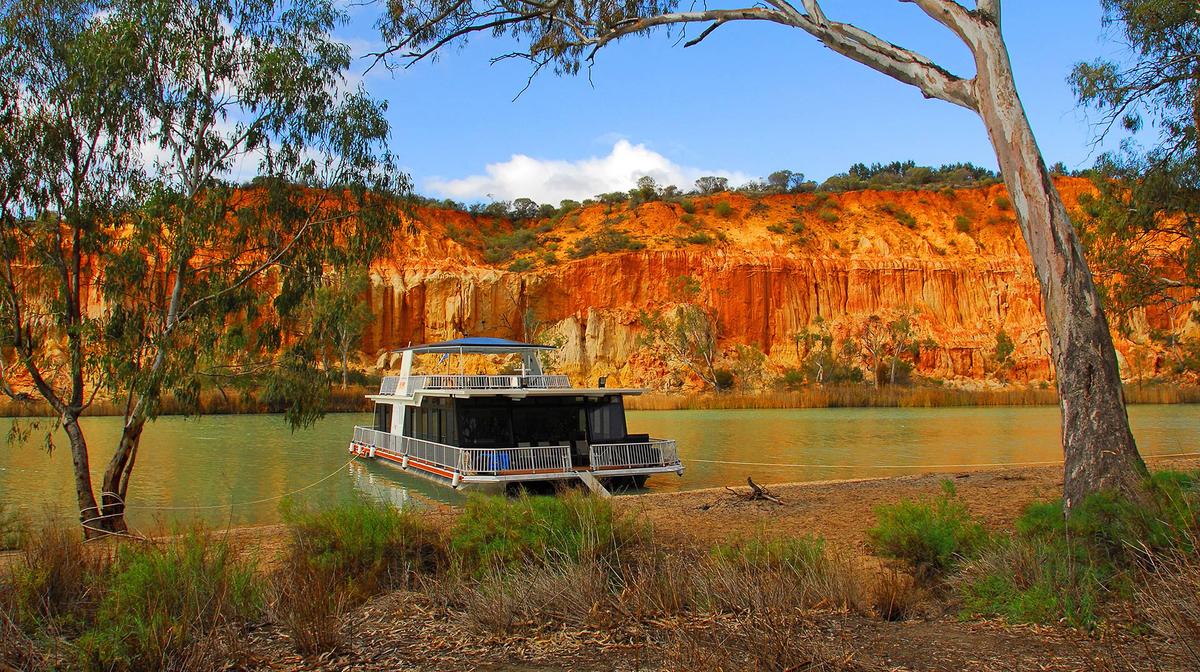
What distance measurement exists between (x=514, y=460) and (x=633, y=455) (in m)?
2.27

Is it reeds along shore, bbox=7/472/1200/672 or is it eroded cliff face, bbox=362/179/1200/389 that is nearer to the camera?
reeds along shore, bbox=7/472/1200/672

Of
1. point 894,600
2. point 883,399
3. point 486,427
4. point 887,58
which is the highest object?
point 887,58

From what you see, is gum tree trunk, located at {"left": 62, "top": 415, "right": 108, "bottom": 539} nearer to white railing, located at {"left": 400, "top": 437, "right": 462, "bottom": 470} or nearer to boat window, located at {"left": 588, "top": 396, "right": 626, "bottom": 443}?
white railing, located at {"left": 400, "top": 437, "right": 462, "bottom": 470}

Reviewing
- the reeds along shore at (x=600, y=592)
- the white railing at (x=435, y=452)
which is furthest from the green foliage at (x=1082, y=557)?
the white railing at (x=435, y=452)

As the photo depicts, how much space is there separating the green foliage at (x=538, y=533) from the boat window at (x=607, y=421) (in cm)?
929

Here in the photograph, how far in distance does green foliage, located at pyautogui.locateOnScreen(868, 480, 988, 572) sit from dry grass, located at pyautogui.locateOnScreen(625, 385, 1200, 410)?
3349 centimetres

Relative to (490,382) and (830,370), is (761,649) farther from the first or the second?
(830,370)

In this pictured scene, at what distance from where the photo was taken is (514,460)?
14789 millimetres

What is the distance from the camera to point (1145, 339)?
183ft

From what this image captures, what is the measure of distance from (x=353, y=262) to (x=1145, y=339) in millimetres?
58408

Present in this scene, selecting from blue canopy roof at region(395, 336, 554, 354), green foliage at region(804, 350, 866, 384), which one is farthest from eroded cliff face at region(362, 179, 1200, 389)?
blue canopy roof at region(395, 336, 554, 354)

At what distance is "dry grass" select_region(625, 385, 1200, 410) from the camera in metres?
41.0

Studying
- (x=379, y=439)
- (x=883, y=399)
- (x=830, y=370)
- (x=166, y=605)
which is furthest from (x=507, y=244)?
(x=166, y=605)

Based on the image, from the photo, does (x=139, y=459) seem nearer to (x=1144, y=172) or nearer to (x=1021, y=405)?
(x=1144, y=172)
